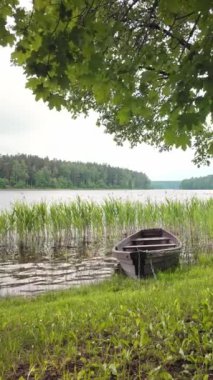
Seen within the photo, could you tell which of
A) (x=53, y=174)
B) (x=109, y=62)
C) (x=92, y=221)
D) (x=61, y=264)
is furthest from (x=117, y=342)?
(x=53, y=174)

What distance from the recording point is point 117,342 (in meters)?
3.80

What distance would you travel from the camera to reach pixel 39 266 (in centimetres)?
1178

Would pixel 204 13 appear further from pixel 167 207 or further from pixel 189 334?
→ pixel 167 207

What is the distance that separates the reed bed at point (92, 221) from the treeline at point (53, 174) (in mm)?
48408

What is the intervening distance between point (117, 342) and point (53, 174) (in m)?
63.0

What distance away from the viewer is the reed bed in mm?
13844

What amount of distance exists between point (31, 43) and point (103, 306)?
152 inches

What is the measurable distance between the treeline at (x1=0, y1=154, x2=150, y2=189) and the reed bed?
4841cm

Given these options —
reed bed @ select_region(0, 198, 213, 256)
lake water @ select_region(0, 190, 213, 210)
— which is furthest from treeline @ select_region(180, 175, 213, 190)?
reed bed @ select_region(0, 198, 213, 256)

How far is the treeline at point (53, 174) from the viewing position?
62719 mm

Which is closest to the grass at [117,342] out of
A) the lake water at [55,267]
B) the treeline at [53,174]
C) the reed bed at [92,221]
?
the lake water at [55,267]

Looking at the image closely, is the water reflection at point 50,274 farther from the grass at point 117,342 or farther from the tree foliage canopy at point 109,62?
the tree foliage canopy at point 109,62

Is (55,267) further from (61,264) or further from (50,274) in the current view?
(50,274)

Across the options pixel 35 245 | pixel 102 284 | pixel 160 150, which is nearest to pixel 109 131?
pixel 160 150
